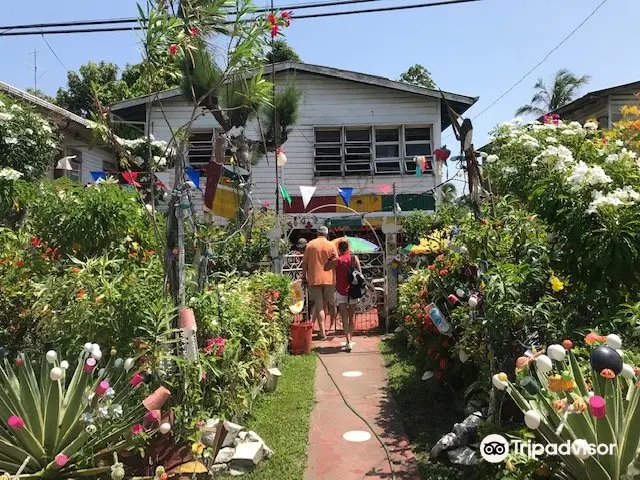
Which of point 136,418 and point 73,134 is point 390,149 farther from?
point 136,418

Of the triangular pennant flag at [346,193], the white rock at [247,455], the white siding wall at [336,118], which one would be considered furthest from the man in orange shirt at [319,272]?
the white siding wall at [336,118]

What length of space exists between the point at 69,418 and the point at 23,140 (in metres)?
5.43

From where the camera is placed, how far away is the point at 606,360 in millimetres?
2156

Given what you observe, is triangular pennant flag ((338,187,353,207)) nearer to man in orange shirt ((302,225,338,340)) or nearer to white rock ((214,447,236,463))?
man in orange shirt ((302,225,338,340))

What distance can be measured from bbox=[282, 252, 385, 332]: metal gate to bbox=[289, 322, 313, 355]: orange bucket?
107cm

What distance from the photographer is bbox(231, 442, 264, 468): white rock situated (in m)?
3.99

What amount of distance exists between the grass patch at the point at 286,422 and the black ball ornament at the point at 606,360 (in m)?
2.42

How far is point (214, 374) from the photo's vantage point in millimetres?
3814

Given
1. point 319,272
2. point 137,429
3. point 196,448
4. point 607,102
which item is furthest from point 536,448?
point 607,102

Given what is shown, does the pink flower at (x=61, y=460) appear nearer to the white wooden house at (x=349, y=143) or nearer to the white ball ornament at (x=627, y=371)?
the white ball ornament at (x=627, y=371)

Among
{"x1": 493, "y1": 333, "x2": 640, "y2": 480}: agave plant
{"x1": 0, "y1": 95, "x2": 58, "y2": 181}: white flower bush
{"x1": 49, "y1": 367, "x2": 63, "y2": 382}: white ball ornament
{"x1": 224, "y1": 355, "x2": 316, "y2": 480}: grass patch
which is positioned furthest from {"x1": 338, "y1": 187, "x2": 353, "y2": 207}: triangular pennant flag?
{"x1": 493, "y1": 333, "x2": 640, "y2": 480}: agave plant

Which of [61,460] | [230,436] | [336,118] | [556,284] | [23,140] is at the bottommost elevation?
[230,436]

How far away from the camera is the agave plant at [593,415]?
2150 mm

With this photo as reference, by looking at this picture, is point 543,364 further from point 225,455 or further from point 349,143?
point 349,143
